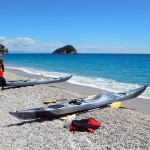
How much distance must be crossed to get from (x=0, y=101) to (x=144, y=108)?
21.5 feet

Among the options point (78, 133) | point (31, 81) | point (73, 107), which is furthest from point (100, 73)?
point (78, 133)

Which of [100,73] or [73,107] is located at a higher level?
[73,107]

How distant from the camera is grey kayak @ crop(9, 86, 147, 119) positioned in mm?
11125

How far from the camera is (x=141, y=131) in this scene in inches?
403

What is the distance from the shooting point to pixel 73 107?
12.4m

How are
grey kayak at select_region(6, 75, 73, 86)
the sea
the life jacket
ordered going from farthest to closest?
1. the sea
2. grey kayak at select_region(6, 75, 73, 86)
3. the life jacket

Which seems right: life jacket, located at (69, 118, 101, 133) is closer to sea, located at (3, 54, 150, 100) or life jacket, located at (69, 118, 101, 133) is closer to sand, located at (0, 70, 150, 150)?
sand, located at (0, 70, 150, 150)

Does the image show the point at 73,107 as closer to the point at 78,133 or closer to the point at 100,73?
the point at 78,133

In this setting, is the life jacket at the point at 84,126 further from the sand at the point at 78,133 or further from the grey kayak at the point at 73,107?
the grey kayak at the point at 73,107

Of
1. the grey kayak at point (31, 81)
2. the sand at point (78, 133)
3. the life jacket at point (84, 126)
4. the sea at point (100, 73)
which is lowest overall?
the sea at point (100, 73)

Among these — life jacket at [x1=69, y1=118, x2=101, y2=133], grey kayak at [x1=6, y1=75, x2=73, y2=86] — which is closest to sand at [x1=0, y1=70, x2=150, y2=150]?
life jacket at [x1=69, y1=118, x2=101, y2=133]

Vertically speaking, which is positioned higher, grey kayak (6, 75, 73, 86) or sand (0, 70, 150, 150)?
sand (0, 70, 150, 150)

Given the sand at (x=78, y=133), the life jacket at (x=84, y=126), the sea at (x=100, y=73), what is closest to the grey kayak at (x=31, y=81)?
the sea at (x=100, y=73)

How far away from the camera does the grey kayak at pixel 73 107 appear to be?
11125 mm
